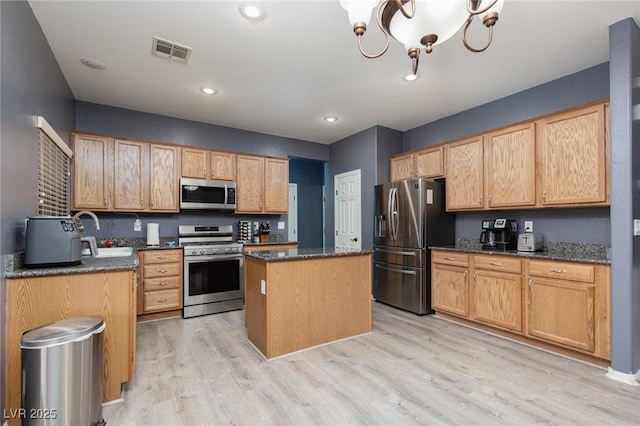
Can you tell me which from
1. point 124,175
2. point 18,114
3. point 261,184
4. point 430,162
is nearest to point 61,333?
point 18,114

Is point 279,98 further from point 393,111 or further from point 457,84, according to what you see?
point 457,84

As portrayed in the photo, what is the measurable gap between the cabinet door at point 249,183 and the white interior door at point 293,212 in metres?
1.73

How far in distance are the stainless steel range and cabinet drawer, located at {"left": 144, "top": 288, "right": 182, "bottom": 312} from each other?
12cm

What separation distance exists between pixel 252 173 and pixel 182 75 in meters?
1.84

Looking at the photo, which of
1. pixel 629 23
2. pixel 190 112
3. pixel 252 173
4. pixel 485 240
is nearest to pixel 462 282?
pixel 485 240

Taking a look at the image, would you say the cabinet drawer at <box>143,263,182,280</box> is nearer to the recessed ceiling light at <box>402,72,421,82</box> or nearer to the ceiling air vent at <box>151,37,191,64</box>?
the ceiling air vent at <box>151,37,191,64</box>

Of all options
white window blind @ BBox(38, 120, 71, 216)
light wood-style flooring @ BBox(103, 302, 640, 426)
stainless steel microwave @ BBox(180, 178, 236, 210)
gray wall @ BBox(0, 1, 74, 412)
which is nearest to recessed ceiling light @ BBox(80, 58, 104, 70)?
gray wall @ BBox(0, 1, 74, 412)

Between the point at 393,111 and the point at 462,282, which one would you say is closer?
the point at 462,282

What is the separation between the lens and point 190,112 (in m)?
4.15

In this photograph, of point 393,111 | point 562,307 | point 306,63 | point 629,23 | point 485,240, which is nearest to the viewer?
point 629,23

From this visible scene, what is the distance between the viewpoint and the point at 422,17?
53.5 inches

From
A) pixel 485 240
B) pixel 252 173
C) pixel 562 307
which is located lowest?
pixel 562 307

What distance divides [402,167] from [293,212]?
2740mm

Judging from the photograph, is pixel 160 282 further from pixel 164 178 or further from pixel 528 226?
pixel 528 226
